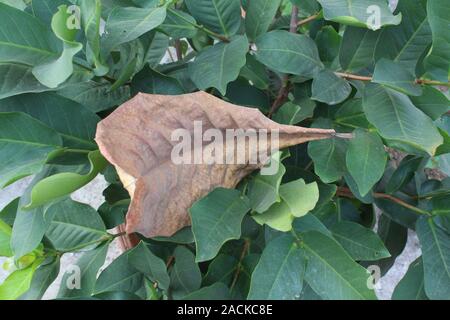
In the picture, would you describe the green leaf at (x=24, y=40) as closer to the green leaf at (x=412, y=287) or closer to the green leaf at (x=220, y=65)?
the green leaf at (x=220, y=65)

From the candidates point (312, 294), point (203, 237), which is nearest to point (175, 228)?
point (203, 237)

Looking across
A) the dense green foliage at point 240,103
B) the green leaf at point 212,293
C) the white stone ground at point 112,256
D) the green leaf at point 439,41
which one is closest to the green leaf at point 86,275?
the dense green foliage at point 240,103

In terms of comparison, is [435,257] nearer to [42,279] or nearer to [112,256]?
[42,279]

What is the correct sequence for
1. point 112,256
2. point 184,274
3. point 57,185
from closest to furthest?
point 57,185 < point 184,274 < point 112,256

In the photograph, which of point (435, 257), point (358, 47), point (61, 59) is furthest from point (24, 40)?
point (435, 257)

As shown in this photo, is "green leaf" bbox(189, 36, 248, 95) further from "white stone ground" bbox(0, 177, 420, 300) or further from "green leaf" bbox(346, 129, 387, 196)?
"white stone ground" bbox(0, 177, 420, 300)

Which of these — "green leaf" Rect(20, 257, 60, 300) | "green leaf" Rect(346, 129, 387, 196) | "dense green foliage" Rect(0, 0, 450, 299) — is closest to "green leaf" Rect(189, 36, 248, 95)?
"dense green foliage" Rect(0, 0, 450, 299)
